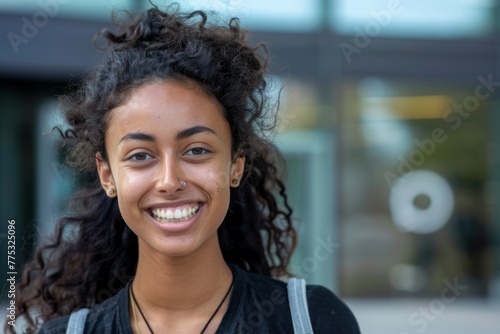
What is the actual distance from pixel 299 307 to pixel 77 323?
582 millimetres

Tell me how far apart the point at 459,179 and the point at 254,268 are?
6996 millimetres

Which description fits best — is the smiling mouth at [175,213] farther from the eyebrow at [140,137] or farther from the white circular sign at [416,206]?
the white circular sign at [416,206]

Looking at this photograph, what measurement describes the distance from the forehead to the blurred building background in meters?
5.59

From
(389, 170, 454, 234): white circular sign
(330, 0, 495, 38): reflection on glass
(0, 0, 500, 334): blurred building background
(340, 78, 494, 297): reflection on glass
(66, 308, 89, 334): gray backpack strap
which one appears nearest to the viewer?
(66, 308, 89, 334): gray backpack strap

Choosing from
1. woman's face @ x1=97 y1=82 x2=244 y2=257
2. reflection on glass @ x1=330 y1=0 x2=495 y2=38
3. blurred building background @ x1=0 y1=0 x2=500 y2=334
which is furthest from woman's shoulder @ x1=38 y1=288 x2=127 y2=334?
reflection on glass @ x1=330 y1=0 x2=495 y2=38

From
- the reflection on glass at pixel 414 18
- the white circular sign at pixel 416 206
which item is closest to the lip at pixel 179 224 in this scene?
the reflection on glass at pixel 414 18

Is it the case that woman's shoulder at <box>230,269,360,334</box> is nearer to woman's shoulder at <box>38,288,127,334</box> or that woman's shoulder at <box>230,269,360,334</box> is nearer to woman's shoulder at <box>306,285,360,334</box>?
woman's shoulder at <box>306,285,360,334</box>

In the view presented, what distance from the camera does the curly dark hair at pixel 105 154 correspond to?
1.95 metres

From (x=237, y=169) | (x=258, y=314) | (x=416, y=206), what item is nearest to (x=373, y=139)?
(x=416, y=206)

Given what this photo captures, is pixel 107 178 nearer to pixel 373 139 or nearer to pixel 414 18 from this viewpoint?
pixel 414 18

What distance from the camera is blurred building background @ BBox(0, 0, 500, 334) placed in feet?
25.0

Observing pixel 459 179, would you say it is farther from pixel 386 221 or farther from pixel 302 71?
pixel 302 71

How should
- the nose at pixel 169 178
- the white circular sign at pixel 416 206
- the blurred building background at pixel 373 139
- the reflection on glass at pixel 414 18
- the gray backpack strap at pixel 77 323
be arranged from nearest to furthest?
the nose at pixel 169 178
the gray backpack strap at pixel 77 323
the blurred building background at pixel 373 139
the reflection on glass at pixel 414 18
the white circular sign at pixel 416 206

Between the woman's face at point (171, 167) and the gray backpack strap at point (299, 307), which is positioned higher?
the woman's face at point (171, 167)
